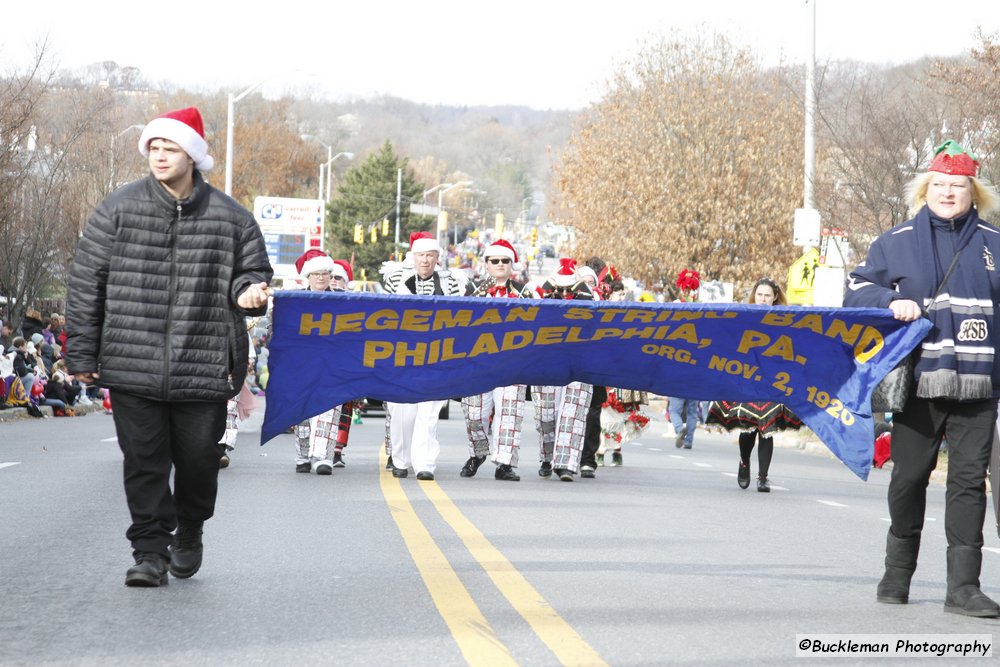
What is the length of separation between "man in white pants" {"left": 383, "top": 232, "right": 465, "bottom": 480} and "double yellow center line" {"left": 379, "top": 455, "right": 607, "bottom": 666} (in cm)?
262

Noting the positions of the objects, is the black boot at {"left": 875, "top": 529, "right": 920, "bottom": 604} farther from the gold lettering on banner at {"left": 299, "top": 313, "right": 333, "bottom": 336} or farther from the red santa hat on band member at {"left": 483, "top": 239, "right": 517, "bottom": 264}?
the red santa hat on band member at {"left": 483, "top": 239, "right": 517, "bottom": 264}

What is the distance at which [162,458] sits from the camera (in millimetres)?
7129

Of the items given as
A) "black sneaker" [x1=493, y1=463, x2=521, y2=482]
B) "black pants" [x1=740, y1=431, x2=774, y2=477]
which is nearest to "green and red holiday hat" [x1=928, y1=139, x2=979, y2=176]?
"black pants" [x1=740, y1=431, x2=774, y2=477]

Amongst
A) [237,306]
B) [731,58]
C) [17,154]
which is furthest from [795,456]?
[731,58]

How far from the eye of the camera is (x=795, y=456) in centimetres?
2258

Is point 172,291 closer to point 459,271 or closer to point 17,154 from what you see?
point 459,271

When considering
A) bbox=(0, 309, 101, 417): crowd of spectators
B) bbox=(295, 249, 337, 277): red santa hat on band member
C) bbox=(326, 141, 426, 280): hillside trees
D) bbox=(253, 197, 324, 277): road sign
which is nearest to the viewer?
bbox=(295, 249, 337, 277): red santa hat on band member

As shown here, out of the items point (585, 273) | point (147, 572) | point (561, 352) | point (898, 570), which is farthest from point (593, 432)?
point (147, 572)

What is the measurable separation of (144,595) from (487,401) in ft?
24.3

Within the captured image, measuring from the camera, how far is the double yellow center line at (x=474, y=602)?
5820 mm

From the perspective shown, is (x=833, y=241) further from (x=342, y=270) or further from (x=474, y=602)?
(x=474, y=602)

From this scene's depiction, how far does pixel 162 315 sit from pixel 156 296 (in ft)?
0.29

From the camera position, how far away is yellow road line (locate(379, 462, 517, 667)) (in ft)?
19.1

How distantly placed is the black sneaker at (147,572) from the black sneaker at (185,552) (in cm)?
16
